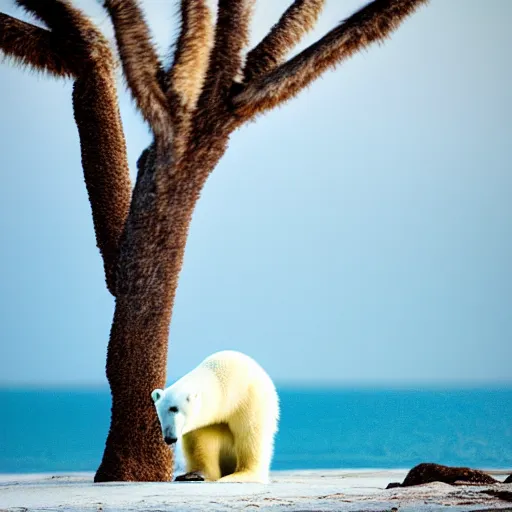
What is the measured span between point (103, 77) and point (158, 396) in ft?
11.3

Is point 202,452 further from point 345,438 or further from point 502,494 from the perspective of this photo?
point 345,438

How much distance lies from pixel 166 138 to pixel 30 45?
171 cm

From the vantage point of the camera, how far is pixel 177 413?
7.64m

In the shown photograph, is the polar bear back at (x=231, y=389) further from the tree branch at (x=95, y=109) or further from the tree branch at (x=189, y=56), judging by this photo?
the tree branch at (x=189, y=56)

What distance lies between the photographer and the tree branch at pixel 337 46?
8883mm

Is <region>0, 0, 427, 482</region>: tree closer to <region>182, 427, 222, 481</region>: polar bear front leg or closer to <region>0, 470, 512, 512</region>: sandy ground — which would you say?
<region>182, 427, 222, 481</region>: polar bear front leg

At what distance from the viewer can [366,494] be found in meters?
6.11

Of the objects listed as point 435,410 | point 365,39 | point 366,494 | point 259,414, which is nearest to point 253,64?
point 365,39

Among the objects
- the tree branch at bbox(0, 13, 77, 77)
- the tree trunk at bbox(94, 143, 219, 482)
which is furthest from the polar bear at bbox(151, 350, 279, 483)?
the tree branch at bbox(0, 13, 77, 77)

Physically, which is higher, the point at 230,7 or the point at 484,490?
the point at 230,7

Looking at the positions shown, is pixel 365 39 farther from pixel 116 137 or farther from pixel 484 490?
pixel 484 490

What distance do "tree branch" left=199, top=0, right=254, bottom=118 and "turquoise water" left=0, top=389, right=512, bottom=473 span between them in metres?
12.9

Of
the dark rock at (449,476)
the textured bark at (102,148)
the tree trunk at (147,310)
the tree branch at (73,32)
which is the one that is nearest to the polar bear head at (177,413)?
the tree trunk at (147,310)

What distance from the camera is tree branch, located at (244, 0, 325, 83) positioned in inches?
377
